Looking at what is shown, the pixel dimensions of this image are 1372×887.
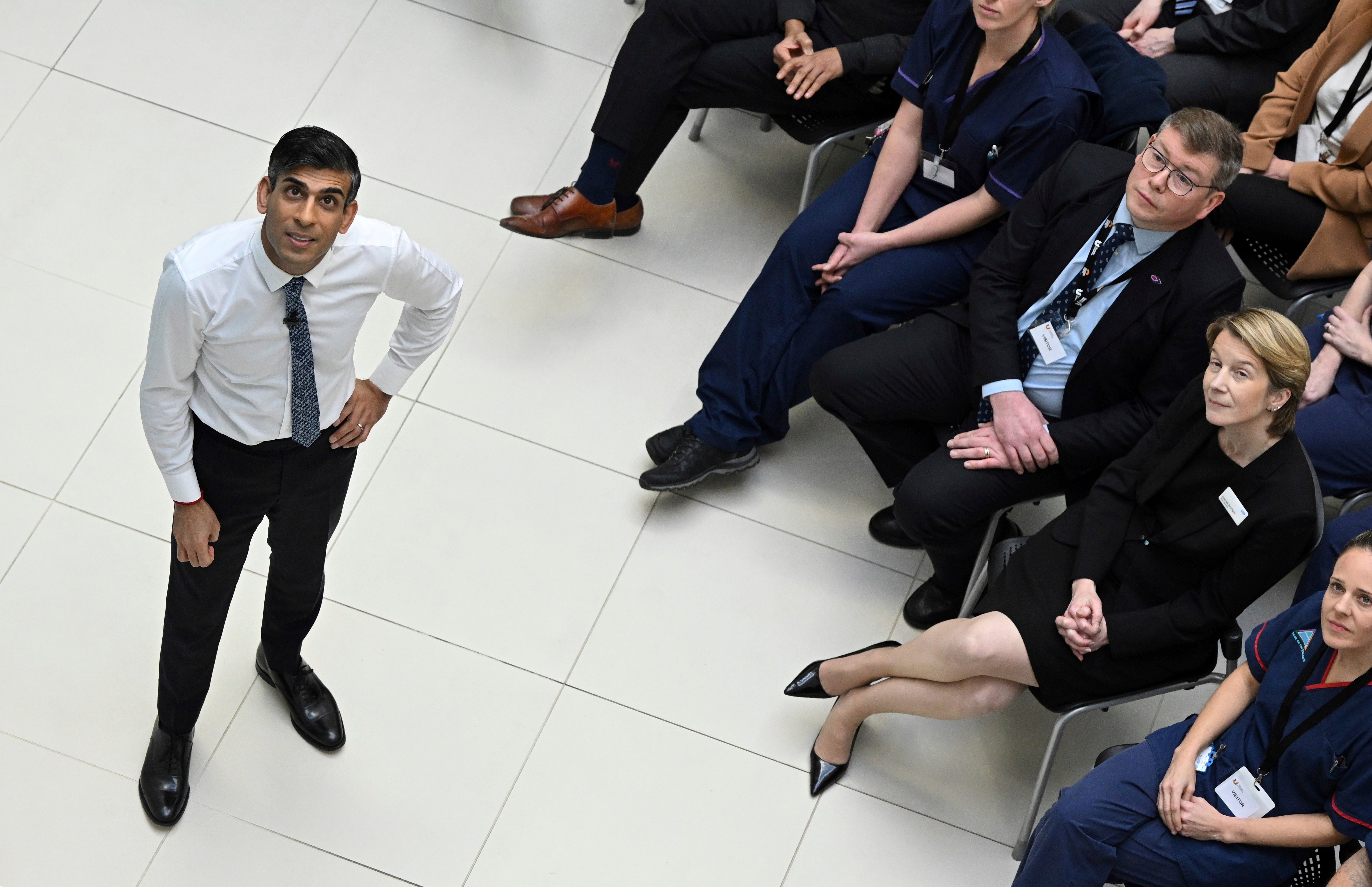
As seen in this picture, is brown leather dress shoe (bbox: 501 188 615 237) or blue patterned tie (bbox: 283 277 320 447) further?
brown leather dress shoe (bbox: 501 188 615 237)

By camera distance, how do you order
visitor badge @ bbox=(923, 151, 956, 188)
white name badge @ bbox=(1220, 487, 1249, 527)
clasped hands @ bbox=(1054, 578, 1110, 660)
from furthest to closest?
visitor badge @ bbox=(923, 151, 956, 188), clasped hands @ bbox=(1054, 578, 1110, 660), white name badge @ bbox=(1220, 487, 1249, 527)

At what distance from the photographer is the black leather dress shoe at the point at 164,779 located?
2875 millimetres

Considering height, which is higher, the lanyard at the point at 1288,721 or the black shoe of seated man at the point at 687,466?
the lanyard at the point at 1288,721

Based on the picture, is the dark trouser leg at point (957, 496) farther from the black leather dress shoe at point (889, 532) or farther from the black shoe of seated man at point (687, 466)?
the black shoe of seated man at point (687, 466)

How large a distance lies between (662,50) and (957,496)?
1510mm

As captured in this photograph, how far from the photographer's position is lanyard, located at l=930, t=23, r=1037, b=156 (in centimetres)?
308

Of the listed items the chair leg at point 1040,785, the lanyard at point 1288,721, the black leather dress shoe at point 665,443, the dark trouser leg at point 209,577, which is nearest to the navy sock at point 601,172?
the black leather dress shoe at point 665,443

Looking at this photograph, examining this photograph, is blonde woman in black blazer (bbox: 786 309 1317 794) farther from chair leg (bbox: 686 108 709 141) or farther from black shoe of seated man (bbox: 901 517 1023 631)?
chair leg (bbox: 686 108 709 141)

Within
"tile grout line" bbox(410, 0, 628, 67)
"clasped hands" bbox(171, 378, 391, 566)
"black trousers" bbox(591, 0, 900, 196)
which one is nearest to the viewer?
"clasped hands" bbox(171, 378, 391, 566)

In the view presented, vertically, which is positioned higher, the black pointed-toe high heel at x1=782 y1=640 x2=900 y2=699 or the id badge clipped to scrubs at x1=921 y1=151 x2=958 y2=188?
the id badge clipped to scrubs at x1=921 y1=151 x2=958 y2=188

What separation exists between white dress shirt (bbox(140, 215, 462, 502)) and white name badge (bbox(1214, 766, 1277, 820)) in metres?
1.86

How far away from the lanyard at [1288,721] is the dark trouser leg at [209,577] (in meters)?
2.04

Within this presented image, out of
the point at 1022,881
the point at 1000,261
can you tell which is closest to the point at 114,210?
the point at 1000,261

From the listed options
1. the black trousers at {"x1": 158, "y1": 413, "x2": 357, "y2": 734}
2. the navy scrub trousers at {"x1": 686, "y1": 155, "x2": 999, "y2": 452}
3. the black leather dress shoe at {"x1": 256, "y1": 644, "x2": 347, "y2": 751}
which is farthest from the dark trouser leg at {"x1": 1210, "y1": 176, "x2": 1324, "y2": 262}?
the black leather dress shoe at {"x1": 256, "y1": 644, "x2": 347, "y2": 751}
